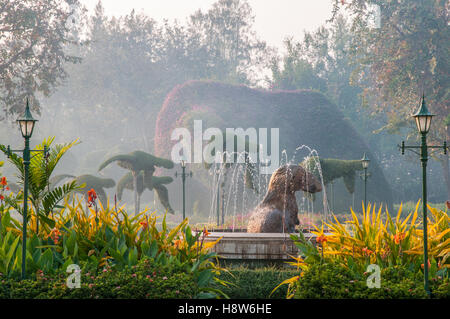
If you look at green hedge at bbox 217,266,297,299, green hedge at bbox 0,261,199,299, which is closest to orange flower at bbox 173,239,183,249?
green hedge at bbox 217,266,297,299

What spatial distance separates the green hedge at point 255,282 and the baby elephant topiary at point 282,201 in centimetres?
219

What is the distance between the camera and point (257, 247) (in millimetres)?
10094

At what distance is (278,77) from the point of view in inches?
1668

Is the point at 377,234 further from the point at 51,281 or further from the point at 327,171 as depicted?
the point at 327,171

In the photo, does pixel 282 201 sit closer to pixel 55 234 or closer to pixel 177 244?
pixel 177 244

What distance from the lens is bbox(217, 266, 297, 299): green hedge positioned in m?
8.30

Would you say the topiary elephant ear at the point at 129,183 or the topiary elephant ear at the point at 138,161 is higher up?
the topiary elephant ear at the point at 138,161

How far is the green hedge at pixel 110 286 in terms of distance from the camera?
20.3 ft

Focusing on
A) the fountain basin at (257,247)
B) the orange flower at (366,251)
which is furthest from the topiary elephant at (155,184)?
the orange flower at (366,251)

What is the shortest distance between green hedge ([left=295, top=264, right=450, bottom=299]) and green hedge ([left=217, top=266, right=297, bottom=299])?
1.63 m

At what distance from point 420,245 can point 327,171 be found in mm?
12626

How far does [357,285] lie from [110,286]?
2984mm

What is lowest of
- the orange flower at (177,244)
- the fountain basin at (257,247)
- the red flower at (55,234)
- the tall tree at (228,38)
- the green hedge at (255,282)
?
the green hedge at (255,282)

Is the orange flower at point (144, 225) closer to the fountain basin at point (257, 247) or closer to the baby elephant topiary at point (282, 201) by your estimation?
the fountain basin at point (257, 247)
